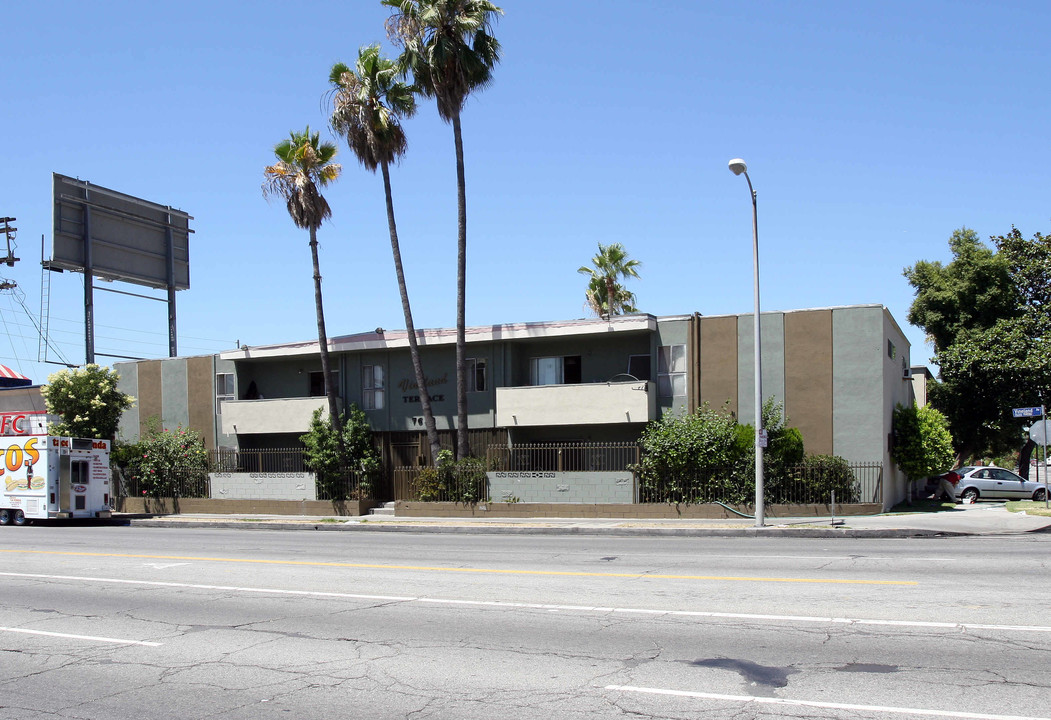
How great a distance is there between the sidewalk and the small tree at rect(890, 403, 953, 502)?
175 centimetres

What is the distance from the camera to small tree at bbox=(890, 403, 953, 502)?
26547mm

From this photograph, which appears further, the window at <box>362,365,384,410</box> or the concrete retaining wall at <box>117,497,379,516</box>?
the window at <box>362,365,384,410</box>

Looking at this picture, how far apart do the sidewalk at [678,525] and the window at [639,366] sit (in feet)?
18.9

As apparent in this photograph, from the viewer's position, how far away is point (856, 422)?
82.2ft

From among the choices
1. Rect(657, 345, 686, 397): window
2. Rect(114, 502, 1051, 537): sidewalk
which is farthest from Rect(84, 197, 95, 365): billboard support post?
Rect(657, 345, 686, 397): window

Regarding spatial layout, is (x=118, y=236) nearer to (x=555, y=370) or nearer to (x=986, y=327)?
(x=555, y=370)

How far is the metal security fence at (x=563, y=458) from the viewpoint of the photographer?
27.5 m

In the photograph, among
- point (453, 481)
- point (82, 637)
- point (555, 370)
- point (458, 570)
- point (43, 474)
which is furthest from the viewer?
point (555, 370)

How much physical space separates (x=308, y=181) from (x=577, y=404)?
39.0 ft

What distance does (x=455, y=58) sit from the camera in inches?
1066

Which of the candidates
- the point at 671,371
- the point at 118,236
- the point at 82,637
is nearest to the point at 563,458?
the point at 671,371

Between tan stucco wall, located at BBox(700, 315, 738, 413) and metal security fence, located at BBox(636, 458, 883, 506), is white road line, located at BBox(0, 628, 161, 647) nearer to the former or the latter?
metal security fence, located at BBox(636, 458, 883, 506)

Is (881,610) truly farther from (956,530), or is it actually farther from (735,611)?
(956,530)

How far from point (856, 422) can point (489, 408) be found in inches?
466
